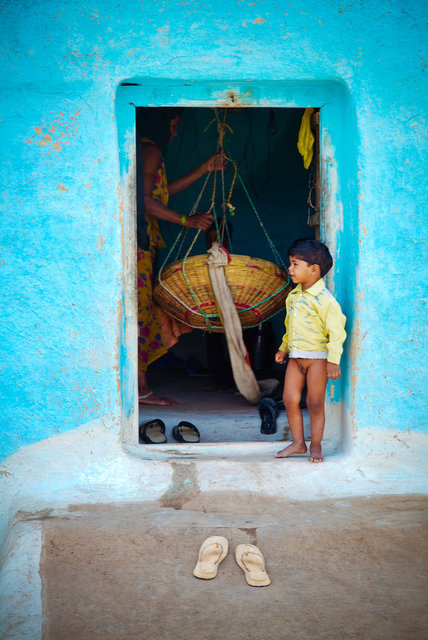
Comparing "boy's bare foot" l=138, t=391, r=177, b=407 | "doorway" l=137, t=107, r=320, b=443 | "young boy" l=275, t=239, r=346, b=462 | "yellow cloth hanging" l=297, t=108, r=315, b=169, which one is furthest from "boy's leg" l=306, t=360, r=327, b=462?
"doorway" l=137, t=107, r=320, b=443

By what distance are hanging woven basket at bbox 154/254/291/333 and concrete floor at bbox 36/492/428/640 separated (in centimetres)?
156

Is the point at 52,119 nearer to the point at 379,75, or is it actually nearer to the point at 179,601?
the point at 379,75

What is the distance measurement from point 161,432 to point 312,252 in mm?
1472

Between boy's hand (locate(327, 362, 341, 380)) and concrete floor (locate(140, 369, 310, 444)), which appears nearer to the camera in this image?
boy's hand (locate(327, 362, 341, 380))

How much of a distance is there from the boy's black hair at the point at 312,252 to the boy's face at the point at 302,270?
0.06 feet

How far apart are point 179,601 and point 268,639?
0.43 m

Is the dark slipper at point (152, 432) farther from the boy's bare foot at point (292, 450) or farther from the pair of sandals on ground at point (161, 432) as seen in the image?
the boy's bare foot at point (292, 450)

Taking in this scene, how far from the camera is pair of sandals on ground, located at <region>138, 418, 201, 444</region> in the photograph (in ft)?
Answer: 13.0

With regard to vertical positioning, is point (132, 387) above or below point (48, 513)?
above

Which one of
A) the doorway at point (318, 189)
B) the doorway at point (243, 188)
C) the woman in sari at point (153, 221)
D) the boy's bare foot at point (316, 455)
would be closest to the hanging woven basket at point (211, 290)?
the woman in sari at point (153, 221)

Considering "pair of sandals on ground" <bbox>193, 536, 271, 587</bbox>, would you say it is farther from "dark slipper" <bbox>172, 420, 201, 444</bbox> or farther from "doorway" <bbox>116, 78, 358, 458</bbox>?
"dark slipper" <bbox>172, 420, 201, 444</bbox>

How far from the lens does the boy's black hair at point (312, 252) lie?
3.52 meters

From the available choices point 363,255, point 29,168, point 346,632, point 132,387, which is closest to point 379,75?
point 363,255

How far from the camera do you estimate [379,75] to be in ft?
11.3
